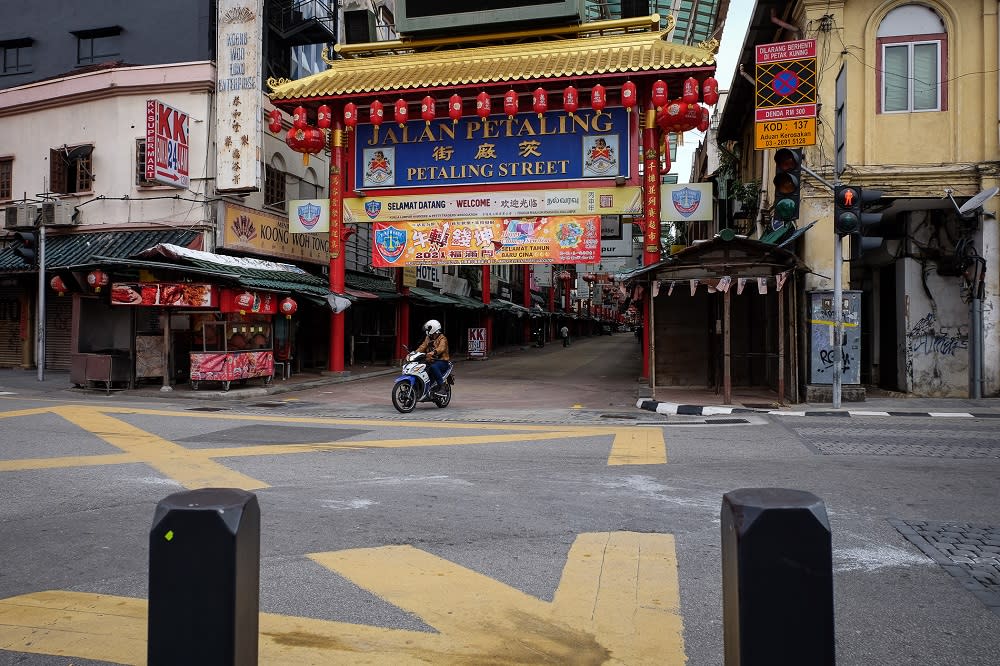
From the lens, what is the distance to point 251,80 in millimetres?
20406

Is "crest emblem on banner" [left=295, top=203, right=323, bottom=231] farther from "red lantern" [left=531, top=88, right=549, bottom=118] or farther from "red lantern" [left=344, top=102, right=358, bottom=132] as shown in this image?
"red lantern" [left=531, top=88, right=549, bottom=118]

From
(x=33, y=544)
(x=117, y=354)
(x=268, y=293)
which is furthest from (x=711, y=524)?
(x=117, y=354)

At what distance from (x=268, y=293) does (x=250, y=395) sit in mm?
2683

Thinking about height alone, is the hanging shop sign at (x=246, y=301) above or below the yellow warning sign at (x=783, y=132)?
below

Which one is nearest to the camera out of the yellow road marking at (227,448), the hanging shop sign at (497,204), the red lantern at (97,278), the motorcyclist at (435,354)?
the yellow road marking at (227,448)

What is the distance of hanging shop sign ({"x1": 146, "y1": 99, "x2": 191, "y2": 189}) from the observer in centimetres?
1969

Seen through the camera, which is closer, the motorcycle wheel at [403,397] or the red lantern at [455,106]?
the motorcycle wheel at [403,397]

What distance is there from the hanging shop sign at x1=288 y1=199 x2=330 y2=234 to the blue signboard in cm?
128

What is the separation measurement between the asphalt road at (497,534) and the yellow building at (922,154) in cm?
446

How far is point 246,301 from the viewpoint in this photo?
16.8 metres

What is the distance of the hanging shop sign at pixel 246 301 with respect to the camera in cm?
1644

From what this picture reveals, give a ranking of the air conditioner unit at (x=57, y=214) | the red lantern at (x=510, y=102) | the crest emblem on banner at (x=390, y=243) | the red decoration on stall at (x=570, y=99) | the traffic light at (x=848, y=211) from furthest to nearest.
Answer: the air conditioner unit at (x=57, y=214), the crest emblem on banner at (x=390, y=243), the red lantern at (x=510, y=102), the red decoration on stall at (x=570, y=99), the traffic light at (x=848, y=211)

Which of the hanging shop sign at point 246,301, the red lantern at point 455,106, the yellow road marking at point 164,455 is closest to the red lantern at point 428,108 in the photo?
the red lantern at point 455,106

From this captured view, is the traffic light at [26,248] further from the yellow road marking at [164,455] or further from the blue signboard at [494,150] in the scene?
the blue signboard at [494,150]
